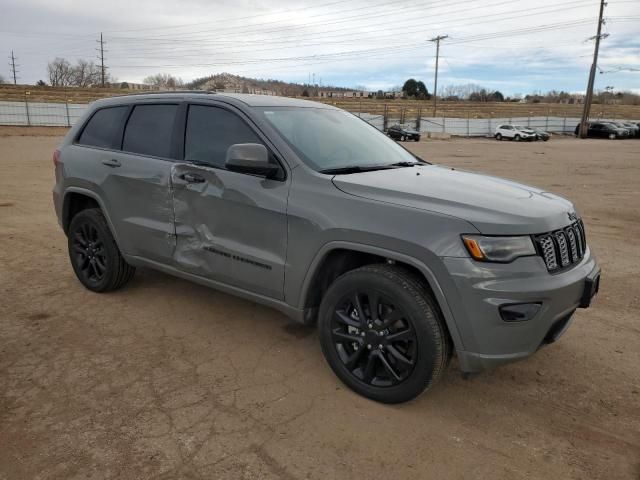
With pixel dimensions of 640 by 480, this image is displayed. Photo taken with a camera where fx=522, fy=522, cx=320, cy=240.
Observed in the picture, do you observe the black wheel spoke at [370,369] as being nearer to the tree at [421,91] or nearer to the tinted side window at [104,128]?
the tinted side window at [104,128]

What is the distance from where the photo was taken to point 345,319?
3211 millimetres

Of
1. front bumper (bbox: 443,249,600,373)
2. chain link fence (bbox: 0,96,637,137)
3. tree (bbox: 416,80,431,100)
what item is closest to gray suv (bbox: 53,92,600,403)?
front bumper (bbox: 443,249,600,373)

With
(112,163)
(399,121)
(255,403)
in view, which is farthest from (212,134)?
(399,121)

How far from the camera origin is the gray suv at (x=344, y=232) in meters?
2.76

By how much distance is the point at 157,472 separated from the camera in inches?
100

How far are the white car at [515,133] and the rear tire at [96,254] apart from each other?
4396 centimetres

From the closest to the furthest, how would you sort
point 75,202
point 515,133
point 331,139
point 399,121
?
point 331,139
point 75,202
point 515,133
point 399,121

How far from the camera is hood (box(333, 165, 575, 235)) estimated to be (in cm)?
279

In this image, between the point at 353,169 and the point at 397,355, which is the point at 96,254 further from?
the point at 397,355

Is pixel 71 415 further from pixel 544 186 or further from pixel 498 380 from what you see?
pixel 544 186

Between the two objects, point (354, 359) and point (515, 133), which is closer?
point (354, 359)

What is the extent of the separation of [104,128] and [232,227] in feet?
6.69

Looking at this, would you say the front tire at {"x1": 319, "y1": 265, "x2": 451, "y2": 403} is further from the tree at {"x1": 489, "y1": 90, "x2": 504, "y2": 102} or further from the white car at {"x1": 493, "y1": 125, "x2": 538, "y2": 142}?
the tree at {"x1": 489, "y1": 90, "x2": 504, "y2": 102}

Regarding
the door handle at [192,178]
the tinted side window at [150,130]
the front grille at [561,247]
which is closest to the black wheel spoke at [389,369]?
the front grille at [561,247]
